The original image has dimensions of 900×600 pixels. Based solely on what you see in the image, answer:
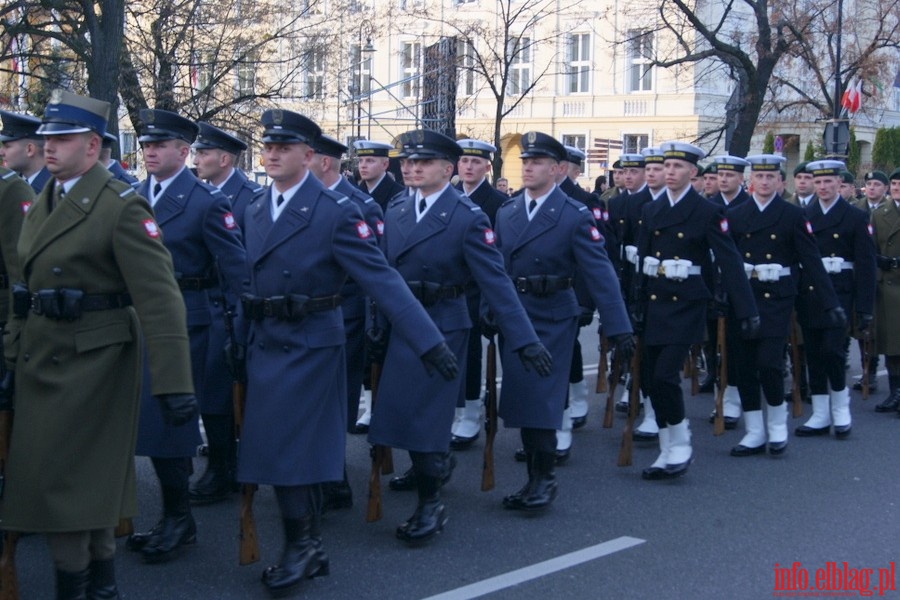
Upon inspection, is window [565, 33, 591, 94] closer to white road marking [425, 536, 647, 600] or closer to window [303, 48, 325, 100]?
window [303, 48, 325, 100]

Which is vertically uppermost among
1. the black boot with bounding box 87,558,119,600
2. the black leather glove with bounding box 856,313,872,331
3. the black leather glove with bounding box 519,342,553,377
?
the black leather glove with bounding box 519,342,553,377

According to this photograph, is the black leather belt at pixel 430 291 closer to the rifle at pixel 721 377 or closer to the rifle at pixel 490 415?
the rifle at pixel 490 415

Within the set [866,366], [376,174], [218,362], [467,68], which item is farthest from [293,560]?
[467,68]

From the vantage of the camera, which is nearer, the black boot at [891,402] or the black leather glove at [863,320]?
the black leather glove at [863,320]

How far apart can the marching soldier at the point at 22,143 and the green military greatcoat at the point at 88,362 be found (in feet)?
9.20

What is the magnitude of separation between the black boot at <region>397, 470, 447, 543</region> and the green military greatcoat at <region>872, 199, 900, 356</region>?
19.3 feet

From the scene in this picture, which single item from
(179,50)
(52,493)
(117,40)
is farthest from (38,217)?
(179,50)

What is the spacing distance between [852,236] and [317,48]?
1554cm

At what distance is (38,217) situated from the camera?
4.88 m

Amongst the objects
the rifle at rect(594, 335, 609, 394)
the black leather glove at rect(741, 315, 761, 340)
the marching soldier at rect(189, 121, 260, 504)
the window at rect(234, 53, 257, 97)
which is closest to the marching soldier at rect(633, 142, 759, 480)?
the black leather glove at rect(741, 315, 761, 340)

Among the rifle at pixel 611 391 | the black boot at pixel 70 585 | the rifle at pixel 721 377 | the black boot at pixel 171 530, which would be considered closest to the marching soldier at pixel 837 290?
the rifle at pixel 721 377

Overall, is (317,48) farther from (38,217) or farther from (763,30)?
(38,217)

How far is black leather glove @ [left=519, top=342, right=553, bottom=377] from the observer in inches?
247

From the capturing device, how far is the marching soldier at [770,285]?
343 inches
